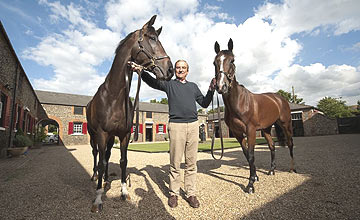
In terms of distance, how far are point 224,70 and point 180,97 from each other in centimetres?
100

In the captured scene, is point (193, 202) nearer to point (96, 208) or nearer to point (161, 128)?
point (96, 208)

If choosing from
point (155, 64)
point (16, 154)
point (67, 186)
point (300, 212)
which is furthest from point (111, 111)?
point (16, 154)

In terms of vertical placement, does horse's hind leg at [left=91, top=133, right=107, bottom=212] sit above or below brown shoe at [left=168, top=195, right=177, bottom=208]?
above

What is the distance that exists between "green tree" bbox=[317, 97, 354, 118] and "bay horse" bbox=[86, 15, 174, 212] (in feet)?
164

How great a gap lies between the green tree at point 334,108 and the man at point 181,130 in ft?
163

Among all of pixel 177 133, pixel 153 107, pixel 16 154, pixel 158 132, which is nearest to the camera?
pixel 177 133

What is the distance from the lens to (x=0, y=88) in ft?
23.4

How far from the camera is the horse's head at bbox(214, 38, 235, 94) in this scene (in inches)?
114

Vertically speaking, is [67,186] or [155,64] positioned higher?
[155,64]

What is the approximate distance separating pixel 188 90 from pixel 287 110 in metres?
3.62

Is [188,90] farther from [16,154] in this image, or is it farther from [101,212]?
[16,154]

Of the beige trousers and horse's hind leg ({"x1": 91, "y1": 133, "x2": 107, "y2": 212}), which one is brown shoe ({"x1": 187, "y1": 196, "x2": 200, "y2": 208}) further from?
horse's hind leg ({"x1": 91, "y1": 133, "x2": 107, "y2": 212})

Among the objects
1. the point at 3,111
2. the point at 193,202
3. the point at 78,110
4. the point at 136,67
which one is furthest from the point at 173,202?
the point at 78,110

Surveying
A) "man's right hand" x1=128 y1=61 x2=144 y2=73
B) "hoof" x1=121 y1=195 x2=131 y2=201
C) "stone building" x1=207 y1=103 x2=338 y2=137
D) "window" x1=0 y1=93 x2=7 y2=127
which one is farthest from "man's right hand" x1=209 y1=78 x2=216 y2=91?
"stone building" x1=207 y1=103 x2=338 y2=137
